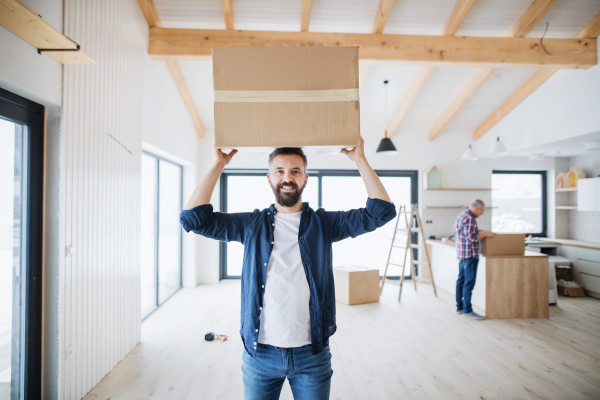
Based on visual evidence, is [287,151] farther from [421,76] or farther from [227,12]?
[421,76]

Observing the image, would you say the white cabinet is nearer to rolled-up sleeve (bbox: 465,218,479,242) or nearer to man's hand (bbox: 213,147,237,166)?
rolled-up sleeve (bbox: 465,218,479,242)

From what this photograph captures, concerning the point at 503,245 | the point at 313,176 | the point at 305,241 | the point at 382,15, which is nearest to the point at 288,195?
the point at 305,241

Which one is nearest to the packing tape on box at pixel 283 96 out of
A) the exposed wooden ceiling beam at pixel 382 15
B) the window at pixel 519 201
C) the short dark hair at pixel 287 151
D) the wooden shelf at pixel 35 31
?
the short dark hair at pixel 287 151

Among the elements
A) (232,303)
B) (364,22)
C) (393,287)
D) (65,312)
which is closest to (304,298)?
(65,312)

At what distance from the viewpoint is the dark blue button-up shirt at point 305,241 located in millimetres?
1333

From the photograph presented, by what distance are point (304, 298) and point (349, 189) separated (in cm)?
503

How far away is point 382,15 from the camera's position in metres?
3.57

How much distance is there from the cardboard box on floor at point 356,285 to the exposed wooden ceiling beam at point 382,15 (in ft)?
9.49

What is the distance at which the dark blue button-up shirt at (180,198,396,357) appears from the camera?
52.5 inches

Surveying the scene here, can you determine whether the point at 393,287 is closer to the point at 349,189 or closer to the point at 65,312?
the point at 349,189

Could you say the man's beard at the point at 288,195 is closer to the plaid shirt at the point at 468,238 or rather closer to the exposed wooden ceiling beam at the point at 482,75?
the plaid shirt at the point at 468,238

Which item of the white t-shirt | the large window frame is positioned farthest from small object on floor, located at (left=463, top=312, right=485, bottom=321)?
the white t-shirt

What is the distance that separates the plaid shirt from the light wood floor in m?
0.76

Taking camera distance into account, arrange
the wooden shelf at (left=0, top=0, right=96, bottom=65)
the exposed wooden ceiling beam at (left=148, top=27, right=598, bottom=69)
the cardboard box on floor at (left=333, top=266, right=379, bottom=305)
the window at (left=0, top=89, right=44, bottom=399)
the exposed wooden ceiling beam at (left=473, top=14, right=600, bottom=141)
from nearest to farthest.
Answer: the wooden shelf at (left=0, top=0, right=96, bottom=65) < the window at (left=0, top=89, right=44, bottom=399) < the exposed wooden ceiling beam at (left=148, top=27, right=598, bottom=69) < the exposed wooden ceiling beam at (left=473, top=14, right=600, bottom=141) < the cardboard box on floor at (left=333, top=266, right=379, bottom=305)
